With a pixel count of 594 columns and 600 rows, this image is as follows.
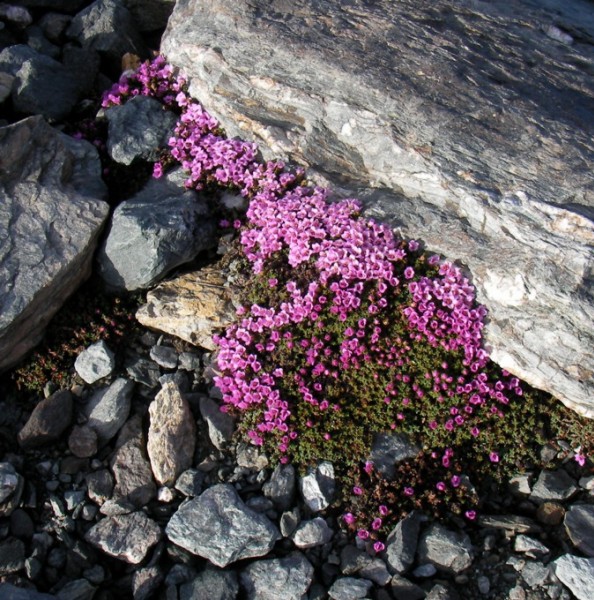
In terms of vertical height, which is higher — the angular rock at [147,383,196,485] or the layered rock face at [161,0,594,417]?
the layered rock face at [161,0,594,417]

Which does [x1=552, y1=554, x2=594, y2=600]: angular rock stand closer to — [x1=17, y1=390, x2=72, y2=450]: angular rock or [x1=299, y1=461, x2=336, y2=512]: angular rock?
[x1=299, y1=461, x2=336, y2=512]: angular rock

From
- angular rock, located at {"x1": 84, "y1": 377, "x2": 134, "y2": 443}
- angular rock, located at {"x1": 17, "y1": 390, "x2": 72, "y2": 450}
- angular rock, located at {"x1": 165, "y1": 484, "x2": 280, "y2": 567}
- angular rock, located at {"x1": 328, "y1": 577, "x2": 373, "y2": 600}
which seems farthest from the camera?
angular rock, located at {"x1": 84, "y1": 377, "x2": 134, "y2": 443}

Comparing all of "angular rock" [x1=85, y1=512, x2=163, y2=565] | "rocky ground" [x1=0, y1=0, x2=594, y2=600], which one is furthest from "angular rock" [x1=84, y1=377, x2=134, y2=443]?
"angular rock" [x1=85, y1=512, x2=163, y2=565]

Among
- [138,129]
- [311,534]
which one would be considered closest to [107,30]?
[138,129]

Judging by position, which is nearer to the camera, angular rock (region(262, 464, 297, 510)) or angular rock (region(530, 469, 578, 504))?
angular rock (region(262, 464, 297, 510))

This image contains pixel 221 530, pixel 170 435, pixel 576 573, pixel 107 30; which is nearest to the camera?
pixel 576 573

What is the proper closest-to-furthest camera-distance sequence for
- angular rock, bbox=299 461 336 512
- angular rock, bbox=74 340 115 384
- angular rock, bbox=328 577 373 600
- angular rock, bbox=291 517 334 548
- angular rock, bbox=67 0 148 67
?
angular rock, bbox=328 577 373 600 → angular rock, bbox=291 517 334 548 → angular rock, bbox=299 461 336 512 → angular rock, bbox=74 340 115 384 → angular rock, bbox=67 0 148 67

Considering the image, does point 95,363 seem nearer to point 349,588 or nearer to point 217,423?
point 217,423
